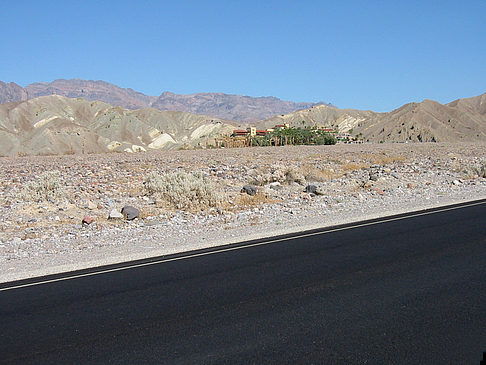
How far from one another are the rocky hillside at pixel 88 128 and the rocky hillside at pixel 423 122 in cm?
3190

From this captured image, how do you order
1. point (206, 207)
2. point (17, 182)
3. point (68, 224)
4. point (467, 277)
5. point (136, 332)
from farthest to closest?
point (17, 182) < point (206, 207) < point (68, 224) < point (467, 277) < point (136, 332)

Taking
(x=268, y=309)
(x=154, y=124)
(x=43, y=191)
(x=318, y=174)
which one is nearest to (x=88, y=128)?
(x=154, y=124)

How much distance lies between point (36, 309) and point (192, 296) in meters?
2.00

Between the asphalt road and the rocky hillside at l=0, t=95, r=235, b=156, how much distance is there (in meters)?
78.5

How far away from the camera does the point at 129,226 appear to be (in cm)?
1372

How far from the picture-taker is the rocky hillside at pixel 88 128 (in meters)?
88.8

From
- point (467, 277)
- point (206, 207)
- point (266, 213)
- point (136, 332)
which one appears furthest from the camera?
point (206, 207)

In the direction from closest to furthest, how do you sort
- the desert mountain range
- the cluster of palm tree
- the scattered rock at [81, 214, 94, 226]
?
1. the scattered rock at [81, 214, 94, 226]
2. the cluster of palm tree
3. the desert mountain range

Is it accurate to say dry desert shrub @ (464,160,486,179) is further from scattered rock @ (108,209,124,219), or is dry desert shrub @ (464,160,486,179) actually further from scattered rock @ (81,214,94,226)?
scattered rock @ (81,214,94,226)

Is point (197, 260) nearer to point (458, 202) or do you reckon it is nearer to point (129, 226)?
point (129, 226)

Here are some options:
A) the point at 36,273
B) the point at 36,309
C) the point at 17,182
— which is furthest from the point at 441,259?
the point at 17,182

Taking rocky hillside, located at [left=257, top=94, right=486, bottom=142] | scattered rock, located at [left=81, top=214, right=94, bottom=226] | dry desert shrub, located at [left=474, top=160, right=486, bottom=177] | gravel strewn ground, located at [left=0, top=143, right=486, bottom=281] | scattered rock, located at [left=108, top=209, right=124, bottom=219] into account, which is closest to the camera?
gravel strewn ground, located at [left=0, top=143, right=486, bottom=281]

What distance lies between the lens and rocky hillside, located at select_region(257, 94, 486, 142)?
12488cm

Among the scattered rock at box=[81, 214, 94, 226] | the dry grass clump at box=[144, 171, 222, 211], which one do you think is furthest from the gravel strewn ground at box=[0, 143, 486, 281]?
the dry grass clump at box=[144, 171, 222, 211]
